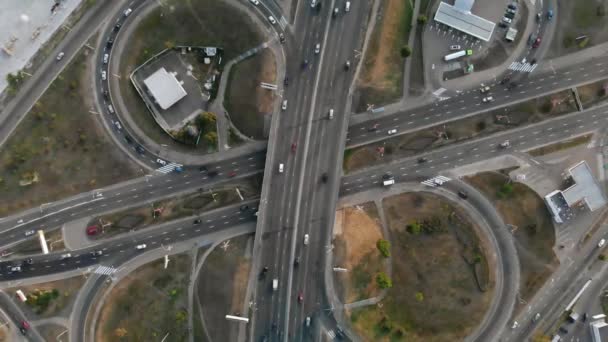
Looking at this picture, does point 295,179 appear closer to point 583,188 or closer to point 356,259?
point 356,259

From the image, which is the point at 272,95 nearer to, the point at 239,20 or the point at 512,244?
the point at 239,20

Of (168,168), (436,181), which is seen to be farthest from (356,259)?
(168,168)

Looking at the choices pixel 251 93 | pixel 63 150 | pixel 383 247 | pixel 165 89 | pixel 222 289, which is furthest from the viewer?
pixel 63 150

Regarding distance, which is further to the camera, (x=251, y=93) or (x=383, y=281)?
(x=251, y=93)

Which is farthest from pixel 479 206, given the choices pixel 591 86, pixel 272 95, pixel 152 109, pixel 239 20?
pixel 152 109

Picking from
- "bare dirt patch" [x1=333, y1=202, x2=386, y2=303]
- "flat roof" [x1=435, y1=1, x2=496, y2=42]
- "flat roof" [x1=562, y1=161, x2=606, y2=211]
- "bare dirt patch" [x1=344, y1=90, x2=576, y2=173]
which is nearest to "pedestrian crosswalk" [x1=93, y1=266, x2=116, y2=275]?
"bare dirt patch" [x1=333, y1=202, x2=386, y2=303]


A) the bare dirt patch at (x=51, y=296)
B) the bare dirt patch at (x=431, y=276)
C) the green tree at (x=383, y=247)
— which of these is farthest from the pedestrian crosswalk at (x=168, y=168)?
the bare dirt patch at (x=431, y=276)

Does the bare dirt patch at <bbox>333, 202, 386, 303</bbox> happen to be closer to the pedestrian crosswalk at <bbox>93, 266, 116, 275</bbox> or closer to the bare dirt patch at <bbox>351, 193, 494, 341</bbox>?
the bare dirt patch at <bbox>351, 193, 494, 341</bbox>

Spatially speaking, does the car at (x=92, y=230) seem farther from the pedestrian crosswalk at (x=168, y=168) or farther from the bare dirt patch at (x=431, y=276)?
the bare dirt patch at (x=431, y=276)
